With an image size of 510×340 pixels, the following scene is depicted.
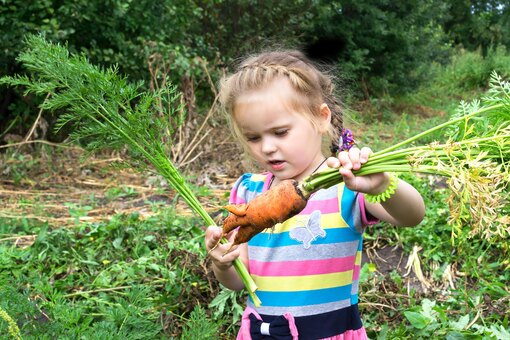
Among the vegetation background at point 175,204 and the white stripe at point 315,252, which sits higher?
the white stripe at point 315,252

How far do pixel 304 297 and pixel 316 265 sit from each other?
0.37 feet

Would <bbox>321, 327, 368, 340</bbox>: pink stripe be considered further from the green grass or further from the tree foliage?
the tree foliage

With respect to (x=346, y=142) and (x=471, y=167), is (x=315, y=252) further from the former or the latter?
(x=471, y=167)

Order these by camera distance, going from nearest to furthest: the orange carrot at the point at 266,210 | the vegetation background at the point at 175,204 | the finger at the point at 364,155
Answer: the finger at the point at 364,155, the orange carrot at the point at 266,210, the vegetation background at the point at 175,204

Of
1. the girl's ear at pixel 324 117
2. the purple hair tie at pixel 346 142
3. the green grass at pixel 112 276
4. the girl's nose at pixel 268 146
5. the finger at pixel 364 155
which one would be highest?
the finger at pixel 364 155

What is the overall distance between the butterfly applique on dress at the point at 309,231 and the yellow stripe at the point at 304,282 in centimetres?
11

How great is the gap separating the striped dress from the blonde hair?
12.1 inches

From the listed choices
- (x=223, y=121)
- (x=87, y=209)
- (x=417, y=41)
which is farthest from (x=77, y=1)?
(x=417, y=41)

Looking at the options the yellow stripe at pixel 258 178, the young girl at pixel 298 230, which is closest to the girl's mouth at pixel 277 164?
the young girl at pixel 298 230

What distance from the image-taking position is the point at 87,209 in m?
3.97

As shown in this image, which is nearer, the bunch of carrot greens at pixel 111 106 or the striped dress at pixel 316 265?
the striped dress at pixel 316 265

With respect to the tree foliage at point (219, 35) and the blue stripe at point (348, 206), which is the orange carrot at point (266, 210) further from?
the tree foliage at point (219, 35)

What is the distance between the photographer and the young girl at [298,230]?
176cm

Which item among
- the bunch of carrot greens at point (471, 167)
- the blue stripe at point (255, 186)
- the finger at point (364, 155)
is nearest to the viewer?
the bunch of carrot greens at point (471, 167)
